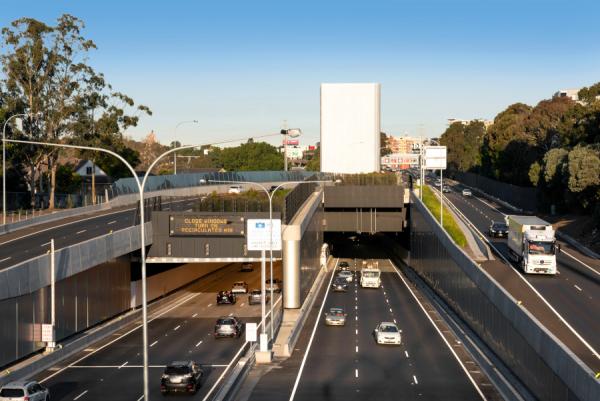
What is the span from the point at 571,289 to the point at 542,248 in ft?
18.3

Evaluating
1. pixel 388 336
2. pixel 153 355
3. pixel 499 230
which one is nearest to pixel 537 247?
pixel 388 336

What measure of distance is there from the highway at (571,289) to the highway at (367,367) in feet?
16.0

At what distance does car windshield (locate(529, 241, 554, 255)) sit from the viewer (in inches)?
2005

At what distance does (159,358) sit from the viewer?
40.0 metres

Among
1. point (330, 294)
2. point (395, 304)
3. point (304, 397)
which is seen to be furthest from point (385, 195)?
point (304, 397)

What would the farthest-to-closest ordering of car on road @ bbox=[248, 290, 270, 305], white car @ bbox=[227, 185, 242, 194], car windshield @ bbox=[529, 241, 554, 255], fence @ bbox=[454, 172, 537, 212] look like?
fence @ bbox=[454, 172, 537, 212], white car @ bbox=[227, 185, 242, 194], car on road @ bbox=[248, 290, 270, 305], car windshield @ bbox=[529, 241, 554, 255]

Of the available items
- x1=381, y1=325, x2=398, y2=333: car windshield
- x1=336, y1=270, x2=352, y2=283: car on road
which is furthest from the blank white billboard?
x1=381, y1=325, x2=398, y2=333: car windshield

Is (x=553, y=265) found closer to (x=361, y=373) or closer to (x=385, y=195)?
(x=361, y=373)

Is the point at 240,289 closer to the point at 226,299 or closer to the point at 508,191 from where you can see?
the point at 226,299

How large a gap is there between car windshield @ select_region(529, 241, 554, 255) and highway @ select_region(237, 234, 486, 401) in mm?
8518

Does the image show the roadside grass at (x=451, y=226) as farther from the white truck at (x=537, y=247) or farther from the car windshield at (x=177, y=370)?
the car windshield at (x=177, y=370)

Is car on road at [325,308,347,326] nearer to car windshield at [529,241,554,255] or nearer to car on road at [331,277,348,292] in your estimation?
car windshield at [529,241,554,255]

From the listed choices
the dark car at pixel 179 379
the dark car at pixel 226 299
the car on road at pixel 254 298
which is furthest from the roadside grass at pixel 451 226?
the dark car at pixel 179 379

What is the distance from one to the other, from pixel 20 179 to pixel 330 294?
48.1 meters
